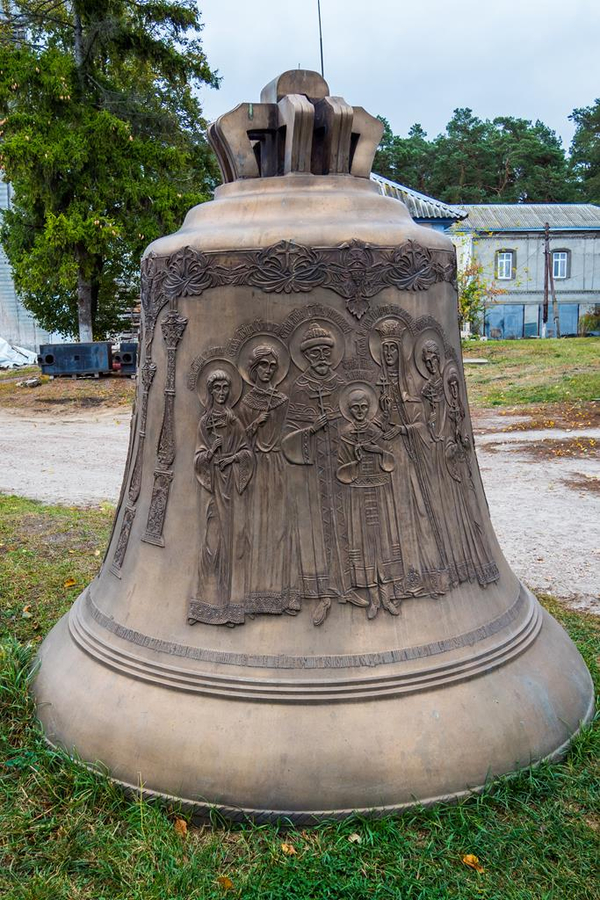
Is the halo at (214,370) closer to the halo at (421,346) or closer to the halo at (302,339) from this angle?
the halo at (302,339)

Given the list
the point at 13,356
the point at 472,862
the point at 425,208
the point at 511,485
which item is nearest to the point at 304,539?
the point at 472,862

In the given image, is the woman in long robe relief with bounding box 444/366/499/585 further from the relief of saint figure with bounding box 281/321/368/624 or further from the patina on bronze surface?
the relief of saint figure with bounding box 281/321/368/624

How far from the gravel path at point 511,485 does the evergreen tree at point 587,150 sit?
37.0 m

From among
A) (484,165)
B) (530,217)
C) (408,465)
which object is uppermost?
(484,165)

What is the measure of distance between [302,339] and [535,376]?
47.3ft

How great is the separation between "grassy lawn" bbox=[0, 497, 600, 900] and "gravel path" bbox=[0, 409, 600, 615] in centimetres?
223

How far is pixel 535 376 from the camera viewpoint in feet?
53.2

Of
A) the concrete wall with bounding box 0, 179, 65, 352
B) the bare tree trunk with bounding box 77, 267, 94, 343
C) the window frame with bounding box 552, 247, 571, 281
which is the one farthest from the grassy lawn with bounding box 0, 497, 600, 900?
the window frame with bounding box 552, 247, 571, 281

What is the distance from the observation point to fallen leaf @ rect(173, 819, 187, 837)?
2498 mm

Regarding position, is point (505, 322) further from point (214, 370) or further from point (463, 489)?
point (214, 370)

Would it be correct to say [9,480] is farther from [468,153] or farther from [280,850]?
[468,153]

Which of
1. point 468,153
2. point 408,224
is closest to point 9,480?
point 408,224

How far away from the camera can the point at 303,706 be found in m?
2.57

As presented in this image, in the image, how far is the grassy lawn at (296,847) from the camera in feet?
7.50
